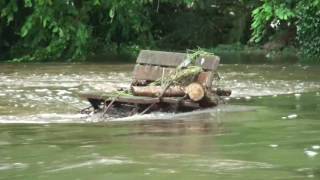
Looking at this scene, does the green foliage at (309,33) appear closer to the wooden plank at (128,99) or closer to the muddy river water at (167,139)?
the muddy river water at (167,139)

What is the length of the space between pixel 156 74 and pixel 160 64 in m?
0.25

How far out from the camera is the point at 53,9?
29453 mm

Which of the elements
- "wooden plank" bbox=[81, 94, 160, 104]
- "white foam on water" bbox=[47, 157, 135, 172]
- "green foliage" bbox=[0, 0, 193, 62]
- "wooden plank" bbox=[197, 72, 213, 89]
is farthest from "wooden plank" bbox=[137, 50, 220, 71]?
"green foliage" bbox=[0, 0, 193, 62]

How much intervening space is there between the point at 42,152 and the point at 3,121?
3664 millimetres

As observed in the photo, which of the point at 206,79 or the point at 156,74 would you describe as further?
the point at 156,74

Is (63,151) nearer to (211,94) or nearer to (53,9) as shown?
(211,94)

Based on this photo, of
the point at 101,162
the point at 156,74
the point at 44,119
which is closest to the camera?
the point at 101,162

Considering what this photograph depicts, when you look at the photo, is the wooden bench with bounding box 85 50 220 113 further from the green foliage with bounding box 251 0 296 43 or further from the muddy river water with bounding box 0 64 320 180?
the green foliage with bounding box 251 0 296 43

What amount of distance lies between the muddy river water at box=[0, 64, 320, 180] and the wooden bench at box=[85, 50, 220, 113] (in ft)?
1.01

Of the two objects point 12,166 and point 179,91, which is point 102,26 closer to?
point 179,91

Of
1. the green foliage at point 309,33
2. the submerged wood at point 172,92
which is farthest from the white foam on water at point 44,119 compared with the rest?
the green foliage at point 309,33

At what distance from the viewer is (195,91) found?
13375mm

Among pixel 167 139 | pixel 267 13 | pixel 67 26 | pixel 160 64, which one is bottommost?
pixel 167 139

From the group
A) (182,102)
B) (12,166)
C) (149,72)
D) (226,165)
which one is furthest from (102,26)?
(226,165)
